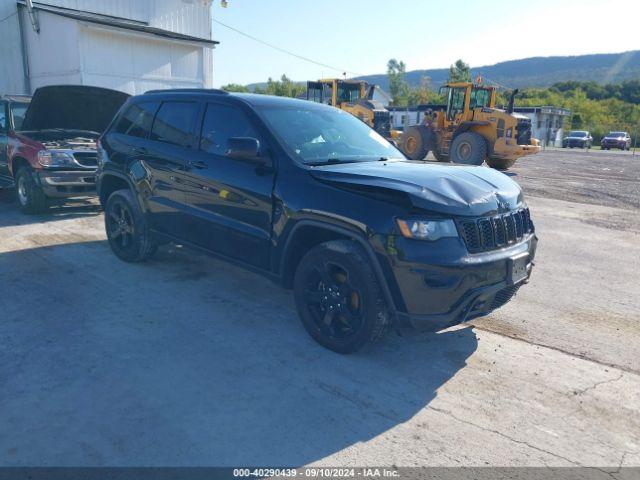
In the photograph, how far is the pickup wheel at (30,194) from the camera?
8.10 metres

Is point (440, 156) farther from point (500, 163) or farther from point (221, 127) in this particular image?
point (221, 127)

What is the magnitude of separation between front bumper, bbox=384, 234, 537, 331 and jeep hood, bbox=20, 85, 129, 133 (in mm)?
7209

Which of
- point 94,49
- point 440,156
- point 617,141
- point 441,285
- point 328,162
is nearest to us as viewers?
point 441,285

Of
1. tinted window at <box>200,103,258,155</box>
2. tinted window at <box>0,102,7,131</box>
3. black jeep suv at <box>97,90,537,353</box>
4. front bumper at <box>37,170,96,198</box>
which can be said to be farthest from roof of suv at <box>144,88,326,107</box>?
tinted window at <box>0,102,7,131</box>

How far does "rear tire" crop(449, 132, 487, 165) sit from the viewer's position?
1716 cm

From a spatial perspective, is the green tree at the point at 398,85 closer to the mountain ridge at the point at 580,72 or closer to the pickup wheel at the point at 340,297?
the mountain ridge at the point at 580,72

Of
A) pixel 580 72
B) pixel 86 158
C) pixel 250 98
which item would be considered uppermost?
pixel 580 72

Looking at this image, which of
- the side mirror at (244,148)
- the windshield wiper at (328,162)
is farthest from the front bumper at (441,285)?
the side mirror at (244,148)

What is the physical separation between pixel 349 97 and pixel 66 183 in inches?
651

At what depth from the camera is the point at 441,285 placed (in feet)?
11.0

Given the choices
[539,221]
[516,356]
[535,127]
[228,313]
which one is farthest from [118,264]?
[535,127]

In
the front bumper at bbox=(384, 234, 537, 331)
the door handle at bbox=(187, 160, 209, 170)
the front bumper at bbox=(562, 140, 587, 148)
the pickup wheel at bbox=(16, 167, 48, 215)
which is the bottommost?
the front bumper at bbox=(562, 140, 587, 148)

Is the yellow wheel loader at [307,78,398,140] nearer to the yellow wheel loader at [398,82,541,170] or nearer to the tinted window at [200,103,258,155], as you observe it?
the yellow wheel loader at [398,82,541,170]

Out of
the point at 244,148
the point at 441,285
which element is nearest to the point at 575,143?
the point at 244,148
